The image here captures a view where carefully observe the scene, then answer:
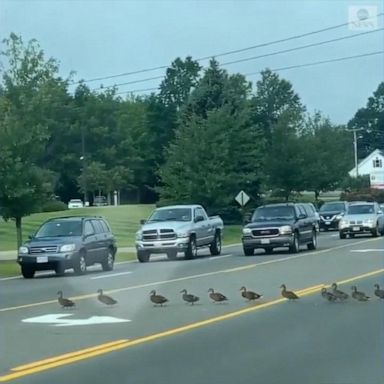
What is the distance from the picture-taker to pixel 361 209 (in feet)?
146

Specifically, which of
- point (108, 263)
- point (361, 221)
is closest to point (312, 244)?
point (361, 221)

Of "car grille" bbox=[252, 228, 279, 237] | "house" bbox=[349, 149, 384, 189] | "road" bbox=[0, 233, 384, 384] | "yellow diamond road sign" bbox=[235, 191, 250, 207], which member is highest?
"house" bbox=[349, 149, 384, 189]

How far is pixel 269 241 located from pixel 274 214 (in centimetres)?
168

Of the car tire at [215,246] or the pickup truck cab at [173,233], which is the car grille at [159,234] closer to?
the pickup truck cab at [173,233]

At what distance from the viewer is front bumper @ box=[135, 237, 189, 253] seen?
31375mm

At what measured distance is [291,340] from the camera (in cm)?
1258

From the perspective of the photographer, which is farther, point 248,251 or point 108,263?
point 248,251

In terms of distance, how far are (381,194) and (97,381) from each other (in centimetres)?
6084

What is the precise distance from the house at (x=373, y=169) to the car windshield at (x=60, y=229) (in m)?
26.6

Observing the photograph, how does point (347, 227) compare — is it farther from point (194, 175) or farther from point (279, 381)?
point (279, 381)

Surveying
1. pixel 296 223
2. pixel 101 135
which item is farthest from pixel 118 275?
pixel 101 135

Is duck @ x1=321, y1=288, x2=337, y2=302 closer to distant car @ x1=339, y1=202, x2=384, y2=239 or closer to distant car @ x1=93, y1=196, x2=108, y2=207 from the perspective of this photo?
distant car @ x1=339, y1=202, x2=384, y2=239

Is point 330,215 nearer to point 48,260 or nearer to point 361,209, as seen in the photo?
Answer: point 361,209

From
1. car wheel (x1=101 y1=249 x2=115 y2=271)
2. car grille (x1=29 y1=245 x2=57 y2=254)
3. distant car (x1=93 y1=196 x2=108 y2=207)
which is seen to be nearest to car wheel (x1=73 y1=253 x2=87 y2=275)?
car grille (x1=29 y1=245 x2=57 y2=254)
